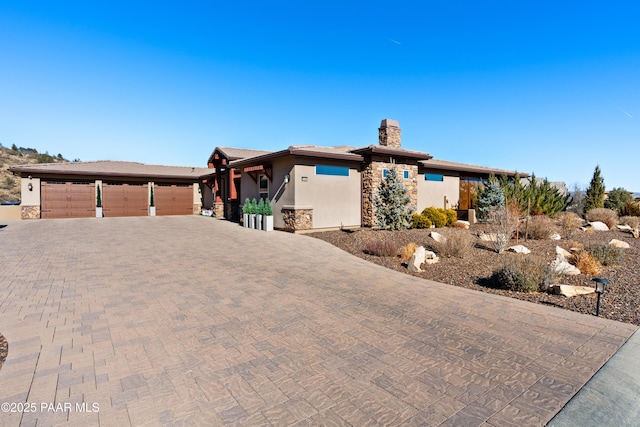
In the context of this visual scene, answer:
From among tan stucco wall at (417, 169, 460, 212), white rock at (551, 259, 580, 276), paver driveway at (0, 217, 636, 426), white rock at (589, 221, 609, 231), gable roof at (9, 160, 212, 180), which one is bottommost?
paver driveway at (0, 217, 636, 426)

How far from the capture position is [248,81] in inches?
758

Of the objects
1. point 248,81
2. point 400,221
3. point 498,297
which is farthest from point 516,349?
point 248,81

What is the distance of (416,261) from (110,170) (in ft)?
77.7

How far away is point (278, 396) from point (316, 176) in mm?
12592

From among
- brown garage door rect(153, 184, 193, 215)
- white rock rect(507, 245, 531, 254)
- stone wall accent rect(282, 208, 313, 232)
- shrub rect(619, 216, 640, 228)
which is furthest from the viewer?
brown garage door rect(153, 184, 193, 215)

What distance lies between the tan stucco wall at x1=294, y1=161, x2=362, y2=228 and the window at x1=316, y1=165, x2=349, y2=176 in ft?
0.49

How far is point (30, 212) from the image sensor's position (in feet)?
67.7

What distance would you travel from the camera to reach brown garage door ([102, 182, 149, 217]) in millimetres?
23266

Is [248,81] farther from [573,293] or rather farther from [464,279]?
[573,293]

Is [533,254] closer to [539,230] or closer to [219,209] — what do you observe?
[539,230]

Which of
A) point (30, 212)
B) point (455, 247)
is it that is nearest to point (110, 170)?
point (30, 212)

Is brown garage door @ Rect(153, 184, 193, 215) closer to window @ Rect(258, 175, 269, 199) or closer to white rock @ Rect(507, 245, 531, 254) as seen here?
window @ Rect(258, 175, 269, 199)

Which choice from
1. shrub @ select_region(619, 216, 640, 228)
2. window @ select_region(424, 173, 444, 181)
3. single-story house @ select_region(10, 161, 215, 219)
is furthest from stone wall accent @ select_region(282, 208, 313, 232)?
shrub @ select_region(619, 216, 640, 228)

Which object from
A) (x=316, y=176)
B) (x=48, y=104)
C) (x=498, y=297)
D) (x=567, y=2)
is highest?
(x=567, y=2)
